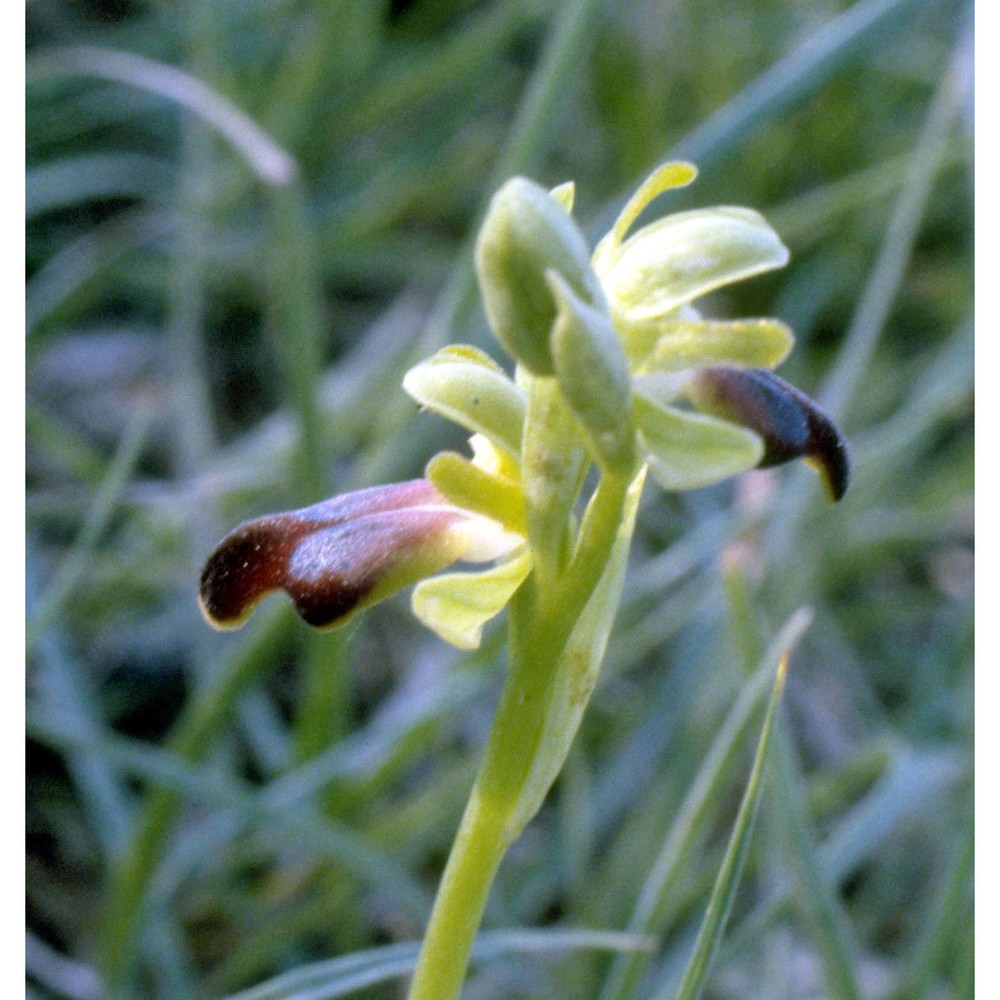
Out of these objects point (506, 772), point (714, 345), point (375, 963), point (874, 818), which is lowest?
point (874, 818)

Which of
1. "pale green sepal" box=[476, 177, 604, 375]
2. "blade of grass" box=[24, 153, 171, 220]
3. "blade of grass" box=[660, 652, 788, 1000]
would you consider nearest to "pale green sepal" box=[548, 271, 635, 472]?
"pale green sepal" box=[476, 177, 604, 375]

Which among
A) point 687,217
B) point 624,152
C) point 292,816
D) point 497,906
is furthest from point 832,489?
point 624,152

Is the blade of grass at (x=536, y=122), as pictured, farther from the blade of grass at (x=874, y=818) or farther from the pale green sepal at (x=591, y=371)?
the pale green sepal at (x=591, y=371)

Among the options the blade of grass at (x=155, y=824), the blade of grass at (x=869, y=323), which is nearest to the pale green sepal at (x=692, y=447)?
the blade of grass at (x=155, y=824)

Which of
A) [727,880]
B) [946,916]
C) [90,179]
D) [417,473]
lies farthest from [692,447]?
[90,179]

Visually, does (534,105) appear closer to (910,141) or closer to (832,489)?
(832,489)

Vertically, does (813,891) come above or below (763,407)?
below

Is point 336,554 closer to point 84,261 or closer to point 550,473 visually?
point 550,473
